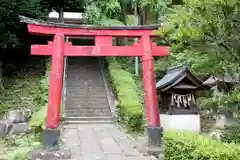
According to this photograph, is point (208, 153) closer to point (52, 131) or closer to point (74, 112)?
point (52, 131)

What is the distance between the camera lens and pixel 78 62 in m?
22.1

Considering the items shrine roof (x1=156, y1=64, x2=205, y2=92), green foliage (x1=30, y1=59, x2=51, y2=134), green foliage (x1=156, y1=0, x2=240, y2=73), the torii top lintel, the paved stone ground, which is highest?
the torii top lintel

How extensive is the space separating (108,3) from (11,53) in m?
6.39

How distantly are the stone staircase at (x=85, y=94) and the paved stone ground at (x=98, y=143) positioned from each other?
119cm

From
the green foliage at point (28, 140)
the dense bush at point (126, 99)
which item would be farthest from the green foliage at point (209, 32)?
the dense bush at point (126, 99)

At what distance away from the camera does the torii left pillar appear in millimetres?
9336

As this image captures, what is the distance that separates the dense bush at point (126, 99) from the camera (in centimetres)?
1306

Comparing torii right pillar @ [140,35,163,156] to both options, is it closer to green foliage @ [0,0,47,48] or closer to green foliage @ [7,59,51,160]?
green foliage @ [7,59,51,160]

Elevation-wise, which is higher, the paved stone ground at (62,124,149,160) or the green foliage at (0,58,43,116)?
the green foliage at (0,58,43,116)

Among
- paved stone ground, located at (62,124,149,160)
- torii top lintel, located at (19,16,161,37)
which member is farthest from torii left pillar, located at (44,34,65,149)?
paved stone ground, located at (62,124,149,160)

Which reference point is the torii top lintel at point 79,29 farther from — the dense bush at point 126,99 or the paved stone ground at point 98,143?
the dense bush at point 126,99

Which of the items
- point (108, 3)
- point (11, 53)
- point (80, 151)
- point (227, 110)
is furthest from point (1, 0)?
point (227, 110)

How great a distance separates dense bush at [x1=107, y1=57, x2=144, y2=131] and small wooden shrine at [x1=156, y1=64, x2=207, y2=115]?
1332 mm

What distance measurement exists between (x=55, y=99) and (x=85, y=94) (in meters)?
8.17
